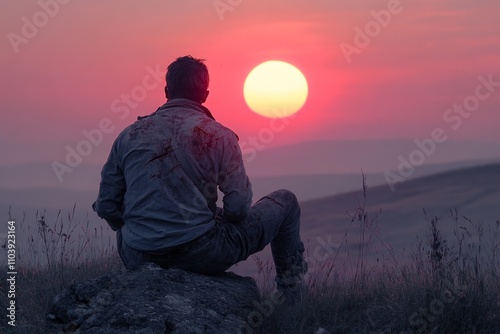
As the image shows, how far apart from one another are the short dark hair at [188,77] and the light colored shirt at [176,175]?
9 centimetres

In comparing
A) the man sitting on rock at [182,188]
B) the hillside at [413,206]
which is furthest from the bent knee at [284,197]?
the hillside at [413,206]

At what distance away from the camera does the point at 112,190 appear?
6.16 metres

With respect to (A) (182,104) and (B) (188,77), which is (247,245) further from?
(B) (188,77)

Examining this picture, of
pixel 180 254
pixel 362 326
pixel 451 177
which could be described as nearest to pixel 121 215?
pixel 180 254

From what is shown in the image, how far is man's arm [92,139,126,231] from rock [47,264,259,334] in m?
0.68

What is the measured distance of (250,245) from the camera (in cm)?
623

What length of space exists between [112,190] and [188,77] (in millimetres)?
989

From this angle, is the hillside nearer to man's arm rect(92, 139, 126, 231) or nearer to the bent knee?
the bent knee

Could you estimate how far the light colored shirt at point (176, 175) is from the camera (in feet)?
19.0

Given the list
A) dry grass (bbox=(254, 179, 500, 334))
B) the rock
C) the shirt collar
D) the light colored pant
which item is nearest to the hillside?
the light colored pant

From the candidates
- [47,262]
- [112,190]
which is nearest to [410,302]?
[112,190]

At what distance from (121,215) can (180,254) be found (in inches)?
24.9

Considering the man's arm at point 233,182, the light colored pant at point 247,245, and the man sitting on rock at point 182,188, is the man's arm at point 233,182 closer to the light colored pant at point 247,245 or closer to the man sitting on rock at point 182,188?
the man sitting on rock at point 182,188

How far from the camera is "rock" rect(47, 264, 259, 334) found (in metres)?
5.03
